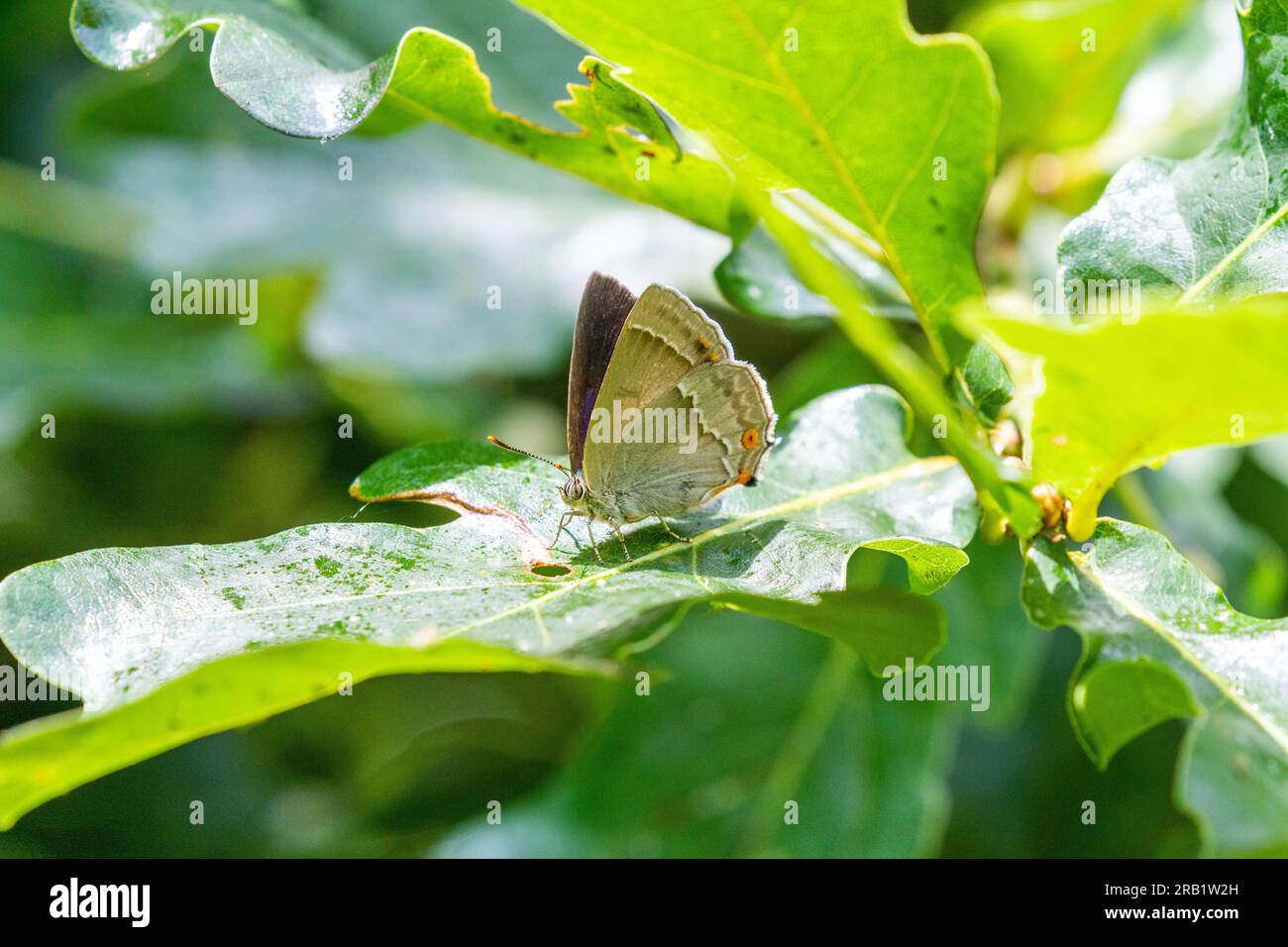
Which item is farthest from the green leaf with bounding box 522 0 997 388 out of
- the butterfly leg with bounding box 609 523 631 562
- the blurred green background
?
the blurred green background

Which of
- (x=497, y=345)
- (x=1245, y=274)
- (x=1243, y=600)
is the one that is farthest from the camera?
(x=497, y=345)

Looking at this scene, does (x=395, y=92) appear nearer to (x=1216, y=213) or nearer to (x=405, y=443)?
(x=1216, y=213)

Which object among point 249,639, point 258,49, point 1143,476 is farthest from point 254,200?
point 1143,476

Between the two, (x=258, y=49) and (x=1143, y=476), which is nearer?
(x=258, y=49)

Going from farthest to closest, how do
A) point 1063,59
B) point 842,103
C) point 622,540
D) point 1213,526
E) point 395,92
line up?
point 1213,526
point 1063,59
point 622,540
point 395,92
point 842,103

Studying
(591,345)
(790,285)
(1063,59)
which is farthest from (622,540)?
(1063,59)
